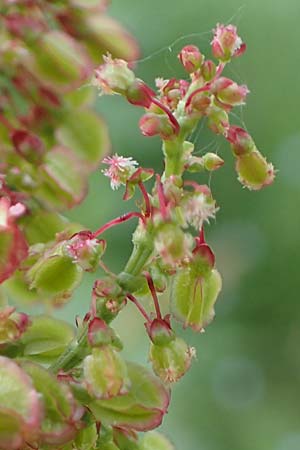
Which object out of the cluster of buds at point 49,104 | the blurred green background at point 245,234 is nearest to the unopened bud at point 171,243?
the cluster of buds at point 49,104

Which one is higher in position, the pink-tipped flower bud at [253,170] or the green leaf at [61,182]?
the green leaf at [61,182]

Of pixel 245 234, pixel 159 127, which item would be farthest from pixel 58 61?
pixel 245 234

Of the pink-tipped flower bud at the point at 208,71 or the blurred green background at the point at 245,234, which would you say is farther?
the blurred green background at the point at 245,234

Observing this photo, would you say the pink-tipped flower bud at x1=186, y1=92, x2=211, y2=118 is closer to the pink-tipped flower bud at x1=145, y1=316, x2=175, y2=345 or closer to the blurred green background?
the pink-tipped flower bud at x1=145, y1=316, x2=175, y2=345

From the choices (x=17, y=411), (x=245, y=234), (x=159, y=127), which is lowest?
(x=17, y=411)

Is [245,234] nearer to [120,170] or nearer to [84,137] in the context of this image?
[84,137]

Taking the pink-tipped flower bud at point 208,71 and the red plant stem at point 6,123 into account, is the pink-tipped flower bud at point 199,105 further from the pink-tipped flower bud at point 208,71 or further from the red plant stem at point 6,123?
the red plant stem at point 6,123

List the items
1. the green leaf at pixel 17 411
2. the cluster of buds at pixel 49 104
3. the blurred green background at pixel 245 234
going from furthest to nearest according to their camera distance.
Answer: the blurred green background at pixel 245 234 → the cluster of buds at pixel 49 104 → the green leaf at pixel 17 411

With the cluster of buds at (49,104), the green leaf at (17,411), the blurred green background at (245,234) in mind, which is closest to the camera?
the green leaf at (17,411)

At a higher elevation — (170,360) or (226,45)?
(226,45)
